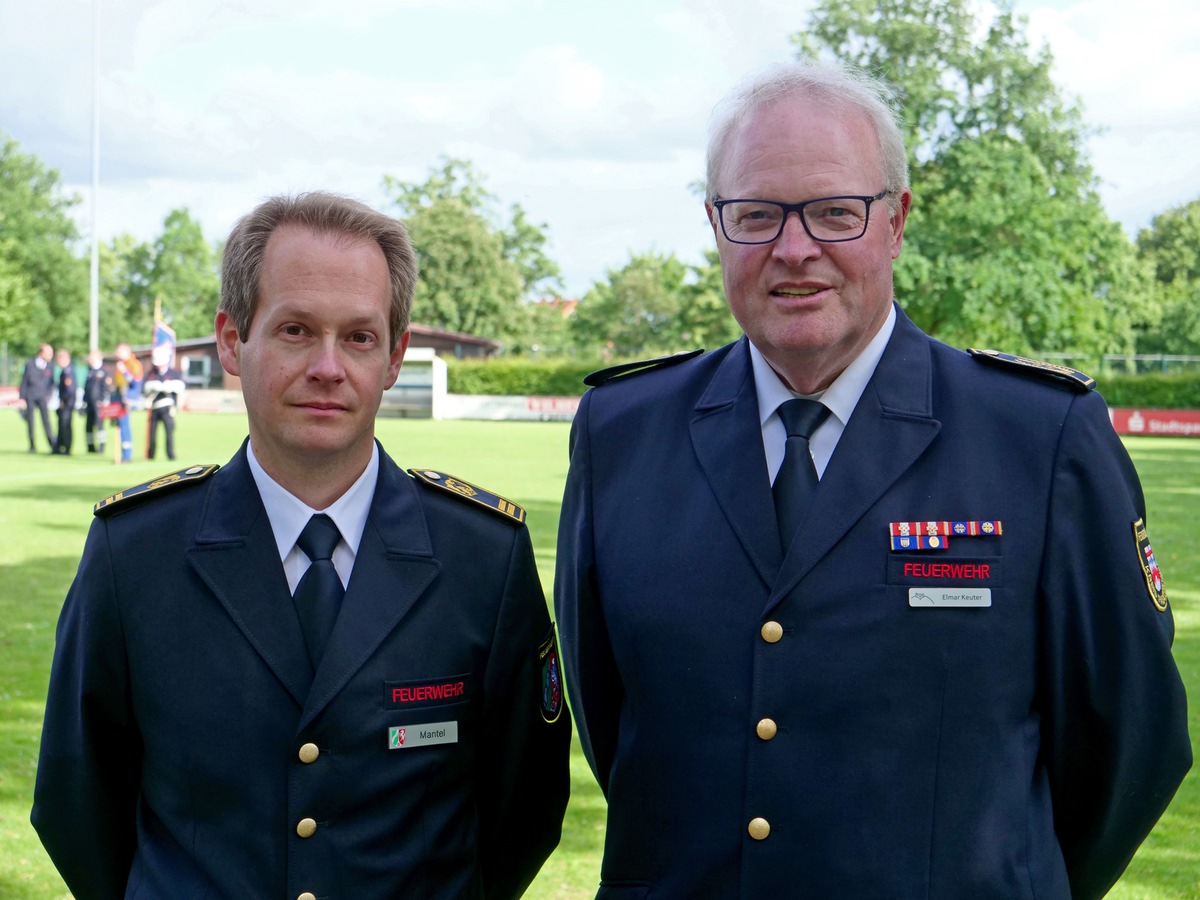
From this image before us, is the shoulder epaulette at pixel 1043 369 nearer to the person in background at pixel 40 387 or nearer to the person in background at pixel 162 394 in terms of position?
the person in background at pixel 162 394

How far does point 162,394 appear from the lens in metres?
22.4

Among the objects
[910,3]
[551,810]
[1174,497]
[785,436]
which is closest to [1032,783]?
[785,436]

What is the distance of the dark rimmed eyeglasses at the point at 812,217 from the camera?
2.44 meters

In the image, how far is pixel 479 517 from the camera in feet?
8.75

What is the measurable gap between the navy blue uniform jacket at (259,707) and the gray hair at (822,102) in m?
0.96

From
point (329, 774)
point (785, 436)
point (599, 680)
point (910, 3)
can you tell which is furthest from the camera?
point (910, 3)

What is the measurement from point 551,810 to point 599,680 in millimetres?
331

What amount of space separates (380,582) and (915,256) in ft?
134

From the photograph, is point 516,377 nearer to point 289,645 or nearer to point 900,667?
point 289,645

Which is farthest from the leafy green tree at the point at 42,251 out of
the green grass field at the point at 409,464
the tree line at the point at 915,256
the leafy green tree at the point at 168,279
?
the green grass field at the point at 409,464

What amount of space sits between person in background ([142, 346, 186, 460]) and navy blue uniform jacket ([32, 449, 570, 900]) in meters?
20.3

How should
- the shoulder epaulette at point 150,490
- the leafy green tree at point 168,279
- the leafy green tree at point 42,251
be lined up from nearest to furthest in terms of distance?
1. the shoulder epaulette at point 150,490
2. the leafy green tree at point 42,251
3. the leafy green tree at point 168,279

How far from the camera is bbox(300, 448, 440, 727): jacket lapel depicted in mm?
2352

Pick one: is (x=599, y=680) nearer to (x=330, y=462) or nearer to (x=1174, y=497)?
(x=330, y=462)
